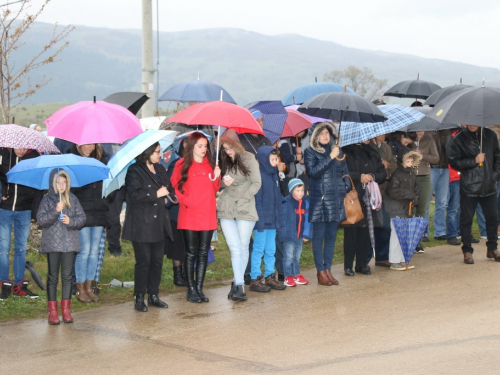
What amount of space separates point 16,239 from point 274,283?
120 inches

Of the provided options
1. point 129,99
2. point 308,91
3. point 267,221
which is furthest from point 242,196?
point 308,91

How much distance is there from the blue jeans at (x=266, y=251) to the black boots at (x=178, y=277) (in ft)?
2.96

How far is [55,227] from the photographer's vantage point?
745cm

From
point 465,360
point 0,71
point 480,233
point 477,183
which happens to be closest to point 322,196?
point 477,183

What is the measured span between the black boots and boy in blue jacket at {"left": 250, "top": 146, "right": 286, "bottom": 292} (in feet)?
2.94

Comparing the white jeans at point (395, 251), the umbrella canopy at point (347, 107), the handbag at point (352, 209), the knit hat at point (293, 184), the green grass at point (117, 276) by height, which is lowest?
the green grass at point (117, 276)

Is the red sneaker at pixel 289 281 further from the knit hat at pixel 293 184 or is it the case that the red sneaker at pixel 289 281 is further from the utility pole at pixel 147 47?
the utility pole at pixel 147 47

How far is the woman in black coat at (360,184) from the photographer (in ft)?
31.5

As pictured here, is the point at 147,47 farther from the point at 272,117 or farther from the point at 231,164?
the point at 231,164

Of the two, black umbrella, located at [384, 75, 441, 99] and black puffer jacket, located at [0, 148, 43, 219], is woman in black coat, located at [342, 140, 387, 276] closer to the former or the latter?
black puffer jacket, located at [0, 148, 43, 219]

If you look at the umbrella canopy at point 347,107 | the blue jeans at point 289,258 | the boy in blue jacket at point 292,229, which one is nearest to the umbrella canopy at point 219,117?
the boy in blue jacket at point 292,229

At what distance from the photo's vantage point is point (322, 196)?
358 inches

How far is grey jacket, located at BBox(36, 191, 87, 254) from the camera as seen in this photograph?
738 centimetres

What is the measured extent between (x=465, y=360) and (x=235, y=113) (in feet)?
11.5
